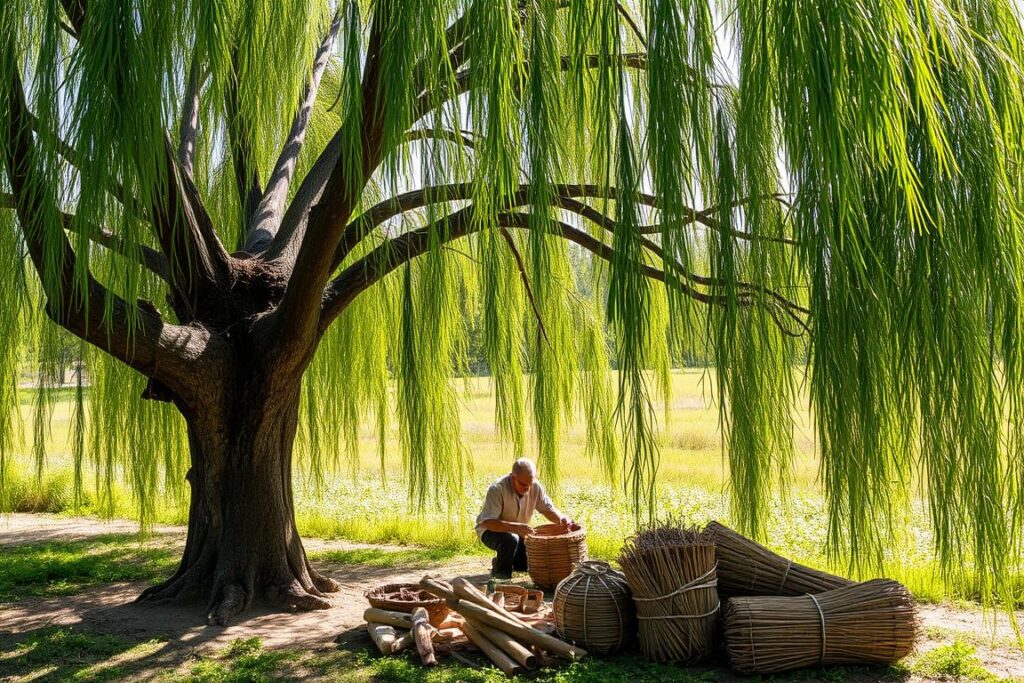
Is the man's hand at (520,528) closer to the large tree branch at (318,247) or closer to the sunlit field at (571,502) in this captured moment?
the sunlit field at (571,502)

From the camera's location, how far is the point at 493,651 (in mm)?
4094

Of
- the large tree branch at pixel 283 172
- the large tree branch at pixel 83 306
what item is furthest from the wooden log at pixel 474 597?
the large tree branch at pixel 283 172

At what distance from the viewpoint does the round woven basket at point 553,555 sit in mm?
5469

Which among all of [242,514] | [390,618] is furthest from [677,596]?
[242,514]

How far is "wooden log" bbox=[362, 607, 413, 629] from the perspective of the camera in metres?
4.43

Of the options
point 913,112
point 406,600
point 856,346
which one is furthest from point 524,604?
point 913,112

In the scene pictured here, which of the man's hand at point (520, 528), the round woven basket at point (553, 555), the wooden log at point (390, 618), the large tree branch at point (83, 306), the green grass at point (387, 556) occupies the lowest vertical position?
the green grass at point (387, 556)

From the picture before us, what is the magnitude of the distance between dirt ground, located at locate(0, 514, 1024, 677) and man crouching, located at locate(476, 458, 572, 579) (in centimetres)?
23

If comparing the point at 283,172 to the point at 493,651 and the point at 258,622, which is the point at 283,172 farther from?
the point at 493,651

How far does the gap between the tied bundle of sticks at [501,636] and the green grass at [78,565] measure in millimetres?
2856

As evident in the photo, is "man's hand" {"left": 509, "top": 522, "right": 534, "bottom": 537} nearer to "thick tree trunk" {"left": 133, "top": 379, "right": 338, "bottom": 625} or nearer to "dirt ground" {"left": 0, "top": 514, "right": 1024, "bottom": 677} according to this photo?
"dirt ground" {"left": 0, "top": 514, "right": 1024, "bottom": 677}

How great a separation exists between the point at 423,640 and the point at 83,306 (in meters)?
2.13

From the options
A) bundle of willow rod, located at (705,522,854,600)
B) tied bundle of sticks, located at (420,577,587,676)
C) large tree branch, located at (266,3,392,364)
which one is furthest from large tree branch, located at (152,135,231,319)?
bundle of willow rod, located at (705,522,854,600)

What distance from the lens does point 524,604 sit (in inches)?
192
